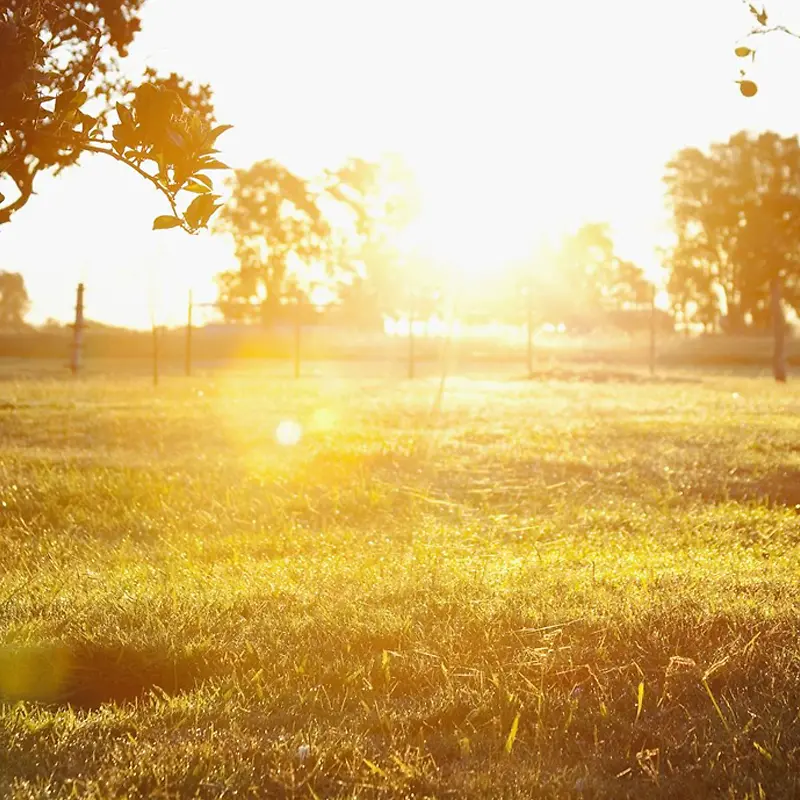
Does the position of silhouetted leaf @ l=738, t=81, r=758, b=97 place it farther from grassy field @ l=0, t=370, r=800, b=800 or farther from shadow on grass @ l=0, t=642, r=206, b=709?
shadow on grass @ l=0, t=642, r=206, b=709

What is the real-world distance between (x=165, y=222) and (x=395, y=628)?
2612 mm

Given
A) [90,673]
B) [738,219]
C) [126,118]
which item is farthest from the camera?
[738,219]

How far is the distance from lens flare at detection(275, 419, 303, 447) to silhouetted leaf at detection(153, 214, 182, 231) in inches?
409

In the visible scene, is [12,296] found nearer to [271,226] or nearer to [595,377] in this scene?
[271,226]

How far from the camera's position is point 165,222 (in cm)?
532

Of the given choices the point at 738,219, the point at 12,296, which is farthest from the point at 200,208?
the point at 12,296

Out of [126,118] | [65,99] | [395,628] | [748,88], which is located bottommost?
[395,628]

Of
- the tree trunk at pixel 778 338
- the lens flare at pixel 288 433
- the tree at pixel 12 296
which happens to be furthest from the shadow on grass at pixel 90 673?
the tree at pixel 12 296

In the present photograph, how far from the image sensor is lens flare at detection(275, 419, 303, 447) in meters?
16.1

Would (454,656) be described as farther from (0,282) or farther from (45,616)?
(0,282)

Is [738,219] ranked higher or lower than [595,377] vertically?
higher

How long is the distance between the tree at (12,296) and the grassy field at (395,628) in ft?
350

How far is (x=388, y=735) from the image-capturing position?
15.7 ft

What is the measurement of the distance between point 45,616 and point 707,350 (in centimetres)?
6444
